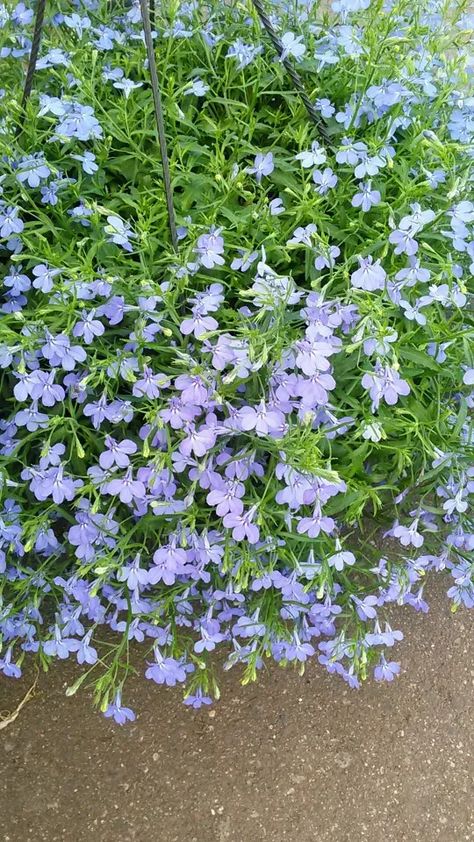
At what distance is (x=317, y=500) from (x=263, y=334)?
261 millimetres

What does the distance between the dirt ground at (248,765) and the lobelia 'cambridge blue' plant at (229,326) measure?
1.15 feet

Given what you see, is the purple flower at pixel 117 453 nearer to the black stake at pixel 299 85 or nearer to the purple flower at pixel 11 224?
the purple flower at pixel 11 224

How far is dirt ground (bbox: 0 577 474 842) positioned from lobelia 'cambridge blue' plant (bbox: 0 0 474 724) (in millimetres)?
352

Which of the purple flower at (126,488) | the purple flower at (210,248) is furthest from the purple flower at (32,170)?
the purple flower at (126,488)

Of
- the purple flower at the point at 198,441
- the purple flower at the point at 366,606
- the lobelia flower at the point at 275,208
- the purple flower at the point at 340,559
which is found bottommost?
the purple flower at the point at 366,606

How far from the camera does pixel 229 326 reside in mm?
1310

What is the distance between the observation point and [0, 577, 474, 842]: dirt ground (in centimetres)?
167

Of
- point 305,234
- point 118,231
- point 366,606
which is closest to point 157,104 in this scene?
point 118,231

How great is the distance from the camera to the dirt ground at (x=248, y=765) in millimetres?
1675

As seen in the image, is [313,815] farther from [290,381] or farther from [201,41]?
[201,41]

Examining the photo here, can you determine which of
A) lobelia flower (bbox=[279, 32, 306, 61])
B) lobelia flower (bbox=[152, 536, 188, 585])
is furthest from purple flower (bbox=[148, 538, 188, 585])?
lobelia flower (bbox=[279, 32, 306, 61])

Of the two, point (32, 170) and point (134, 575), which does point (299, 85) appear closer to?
point (32, 170)

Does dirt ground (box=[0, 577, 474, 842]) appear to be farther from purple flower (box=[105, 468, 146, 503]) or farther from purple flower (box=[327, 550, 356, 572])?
purple flower (box=[105, 468, 146, 503])

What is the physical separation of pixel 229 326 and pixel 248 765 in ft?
3.18
